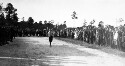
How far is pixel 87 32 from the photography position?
33.1 m

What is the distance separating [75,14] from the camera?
265 feet

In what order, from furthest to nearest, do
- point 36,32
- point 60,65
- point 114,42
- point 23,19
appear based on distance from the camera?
point 23,19 < point 36,32 < point 114,42 < point 60,65

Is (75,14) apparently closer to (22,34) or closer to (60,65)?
(22,34)

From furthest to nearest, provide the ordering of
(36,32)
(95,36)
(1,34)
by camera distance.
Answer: (36,32), (95,36), (1,34)

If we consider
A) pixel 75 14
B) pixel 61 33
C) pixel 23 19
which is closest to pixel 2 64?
pixel 61 33

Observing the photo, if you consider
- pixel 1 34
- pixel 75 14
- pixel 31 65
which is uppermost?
pixel 75 14

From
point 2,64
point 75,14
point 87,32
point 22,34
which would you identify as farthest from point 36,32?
point 2,64

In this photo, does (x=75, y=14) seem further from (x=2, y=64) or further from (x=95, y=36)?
(x=2, y=64)

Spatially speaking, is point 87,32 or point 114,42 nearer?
point 114,42

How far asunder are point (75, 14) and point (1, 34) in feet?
190

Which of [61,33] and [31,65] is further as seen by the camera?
[61,33]

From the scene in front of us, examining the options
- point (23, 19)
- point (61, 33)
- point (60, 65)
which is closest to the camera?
point (60, 65)

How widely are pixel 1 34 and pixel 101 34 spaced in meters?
10.6

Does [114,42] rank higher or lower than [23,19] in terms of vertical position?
lower
